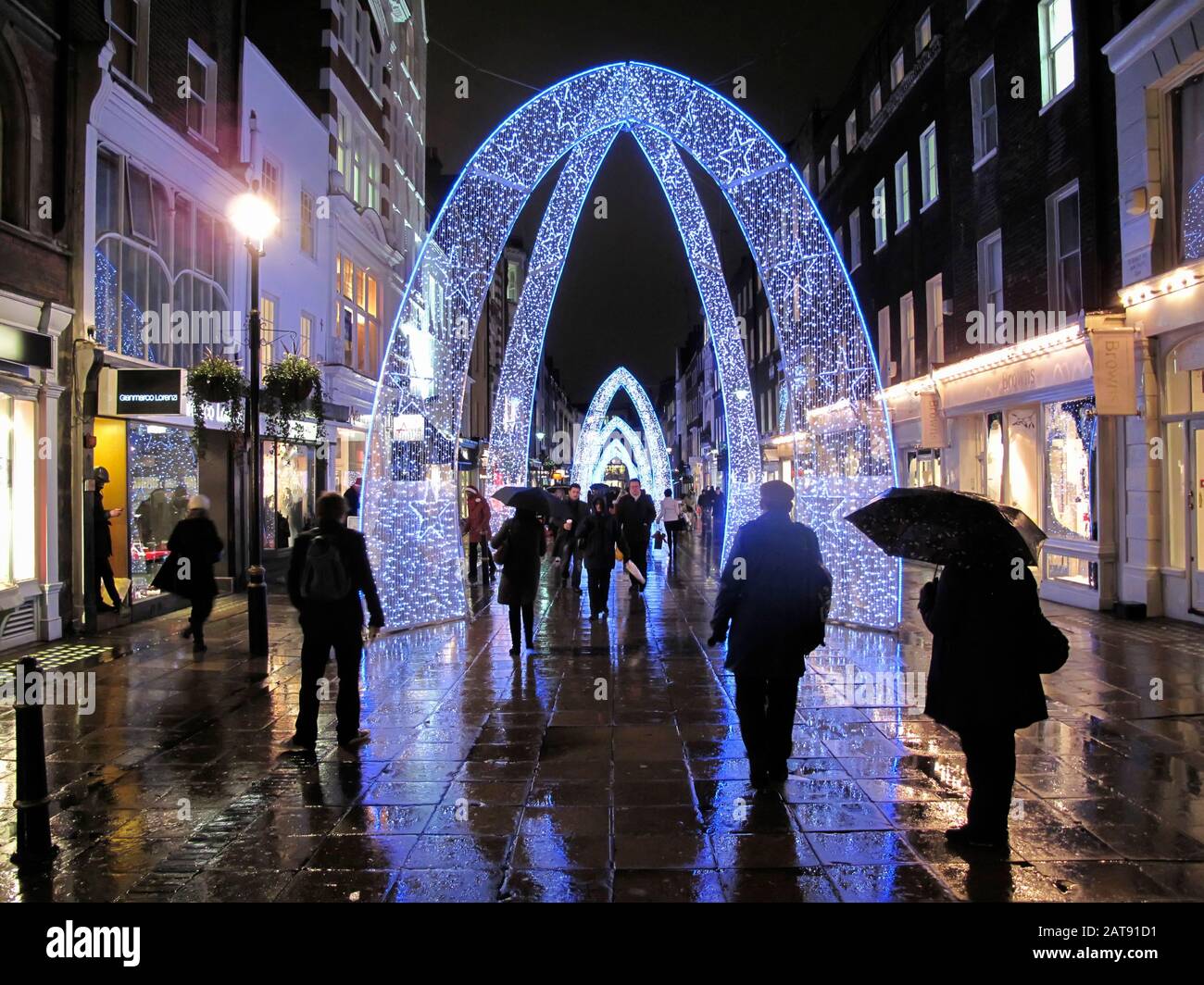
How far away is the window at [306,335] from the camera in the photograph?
66.4ft

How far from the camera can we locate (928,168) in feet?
65.3

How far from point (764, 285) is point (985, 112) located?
8804mm

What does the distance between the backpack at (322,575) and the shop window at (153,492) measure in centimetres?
762

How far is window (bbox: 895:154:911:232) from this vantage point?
69.7ft

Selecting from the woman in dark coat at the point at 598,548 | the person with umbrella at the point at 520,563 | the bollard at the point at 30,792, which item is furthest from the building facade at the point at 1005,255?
the bollard at the point at 30,792

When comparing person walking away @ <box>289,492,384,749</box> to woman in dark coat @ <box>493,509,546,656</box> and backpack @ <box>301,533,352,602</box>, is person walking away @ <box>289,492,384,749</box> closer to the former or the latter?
backpack @ <box>301,533,352,602</box>

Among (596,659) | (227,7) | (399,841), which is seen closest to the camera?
(399,841)

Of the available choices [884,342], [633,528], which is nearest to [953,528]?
[633,528]

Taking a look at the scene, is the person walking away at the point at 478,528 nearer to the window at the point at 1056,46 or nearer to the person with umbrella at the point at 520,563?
the person with umbrella at the point at 520,563

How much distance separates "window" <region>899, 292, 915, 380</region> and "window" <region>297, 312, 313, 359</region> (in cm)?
1396

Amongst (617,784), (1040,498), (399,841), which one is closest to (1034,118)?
(1040,498)

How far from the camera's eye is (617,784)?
221 inches
